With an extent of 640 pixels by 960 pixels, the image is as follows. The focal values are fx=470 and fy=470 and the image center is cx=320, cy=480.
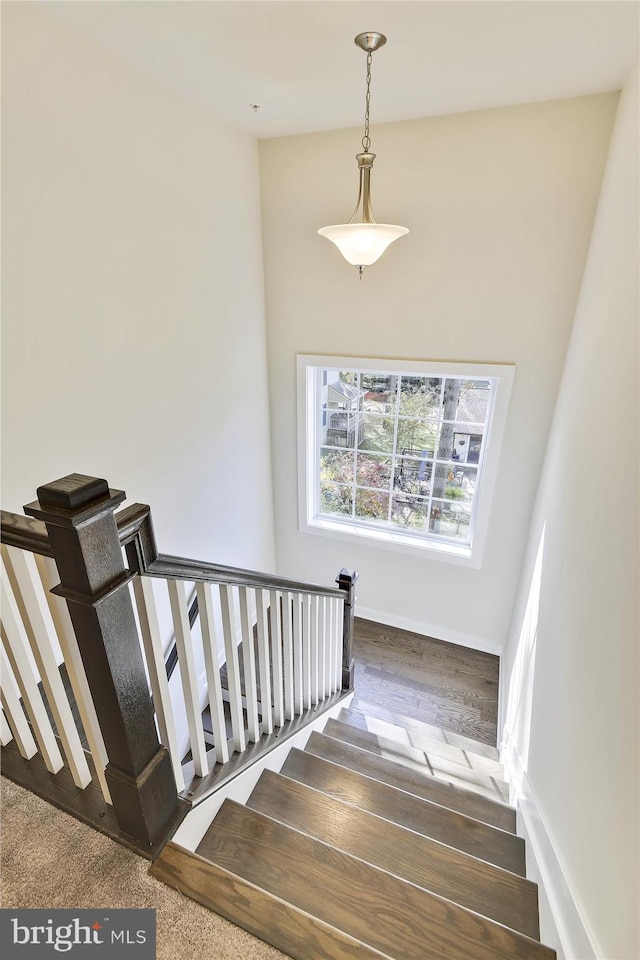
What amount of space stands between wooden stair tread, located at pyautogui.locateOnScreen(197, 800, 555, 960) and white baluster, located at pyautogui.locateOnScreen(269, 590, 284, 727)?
1.45 feet

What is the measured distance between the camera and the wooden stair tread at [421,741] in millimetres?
2711

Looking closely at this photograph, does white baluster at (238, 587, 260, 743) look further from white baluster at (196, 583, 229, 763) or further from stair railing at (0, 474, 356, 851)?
white baluster at (196, 583, 229, 763)

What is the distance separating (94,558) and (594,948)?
153cm

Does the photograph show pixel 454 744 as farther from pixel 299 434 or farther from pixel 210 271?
pixel 210 271

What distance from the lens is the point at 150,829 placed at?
1185 mm

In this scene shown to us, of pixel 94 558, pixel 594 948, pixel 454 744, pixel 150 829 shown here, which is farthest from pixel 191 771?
pixel 454 744

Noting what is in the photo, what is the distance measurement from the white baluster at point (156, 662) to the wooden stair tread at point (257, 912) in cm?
20

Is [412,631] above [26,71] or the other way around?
the other way around

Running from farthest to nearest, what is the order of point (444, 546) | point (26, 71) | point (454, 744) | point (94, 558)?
point (444, 546), point (454, 744), point (26, 71), point (94, 558)

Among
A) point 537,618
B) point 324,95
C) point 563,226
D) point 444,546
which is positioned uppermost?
point 324,95

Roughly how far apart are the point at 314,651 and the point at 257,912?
4.05 feet

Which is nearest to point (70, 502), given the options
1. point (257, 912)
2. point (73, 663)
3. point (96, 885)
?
point (73, 663)

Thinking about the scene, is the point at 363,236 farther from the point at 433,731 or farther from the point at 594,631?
the point at 433,731

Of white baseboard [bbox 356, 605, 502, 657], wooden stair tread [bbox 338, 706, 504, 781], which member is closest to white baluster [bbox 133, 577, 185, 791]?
wooden stair tread [bbox 338, 706, 504, 781]
